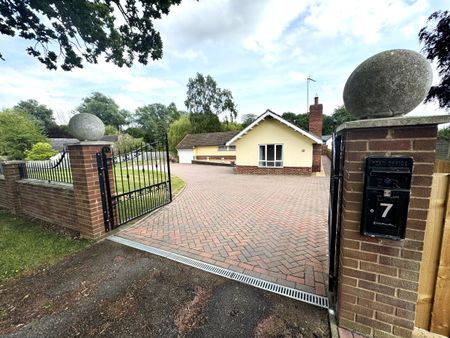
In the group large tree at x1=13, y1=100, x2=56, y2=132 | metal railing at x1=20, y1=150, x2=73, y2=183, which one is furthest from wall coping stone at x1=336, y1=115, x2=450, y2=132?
large tree at x1=13, y1=100, x2=56, y2=132

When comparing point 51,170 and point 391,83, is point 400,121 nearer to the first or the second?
point 391,83

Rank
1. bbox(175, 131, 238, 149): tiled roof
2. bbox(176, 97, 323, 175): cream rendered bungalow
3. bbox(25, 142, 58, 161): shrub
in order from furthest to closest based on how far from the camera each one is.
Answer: bbox(175, 131, 238, 149): tiled roof
bbox(25, 142, 58, 161): shrub
bbox(176, 97, 323, 175): cream rendered bungalow

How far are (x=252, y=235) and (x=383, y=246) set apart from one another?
2651mm

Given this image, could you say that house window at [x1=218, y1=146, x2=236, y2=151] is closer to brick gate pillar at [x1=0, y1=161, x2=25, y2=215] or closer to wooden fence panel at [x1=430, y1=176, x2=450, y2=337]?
brick gate pillar at [x1=0, y1=161, x2=25, y2=215]

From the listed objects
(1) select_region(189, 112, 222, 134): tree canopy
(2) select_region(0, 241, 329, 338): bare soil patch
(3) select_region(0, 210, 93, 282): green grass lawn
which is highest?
(1) select_region(189, 112, 222, 134): tree canopy

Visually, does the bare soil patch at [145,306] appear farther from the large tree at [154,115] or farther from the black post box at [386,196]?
the large tree at [154,115]

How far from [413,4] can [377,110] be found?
5.65 m

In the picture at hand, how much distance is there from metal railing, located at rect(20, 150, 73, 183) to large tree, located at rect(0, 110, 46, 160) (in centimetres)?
2337

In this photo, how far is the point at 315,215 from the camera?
5133mm

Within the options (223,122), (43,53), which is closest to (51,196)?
(43,53)

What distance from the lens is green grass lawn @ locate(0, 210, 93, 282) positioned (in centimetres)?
312

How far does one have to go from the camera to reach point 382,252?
5.26 ft

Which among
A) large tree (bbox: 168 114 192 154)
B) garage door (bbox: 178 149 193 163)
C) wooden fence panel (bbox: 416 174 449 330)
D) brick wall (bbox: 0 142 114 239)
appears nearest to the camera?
wooden fence panel (bbox: 416 174 449 330)

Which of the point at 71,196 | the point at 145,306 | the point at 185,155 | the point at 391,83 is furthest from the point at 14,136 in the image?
the point at 391,83
